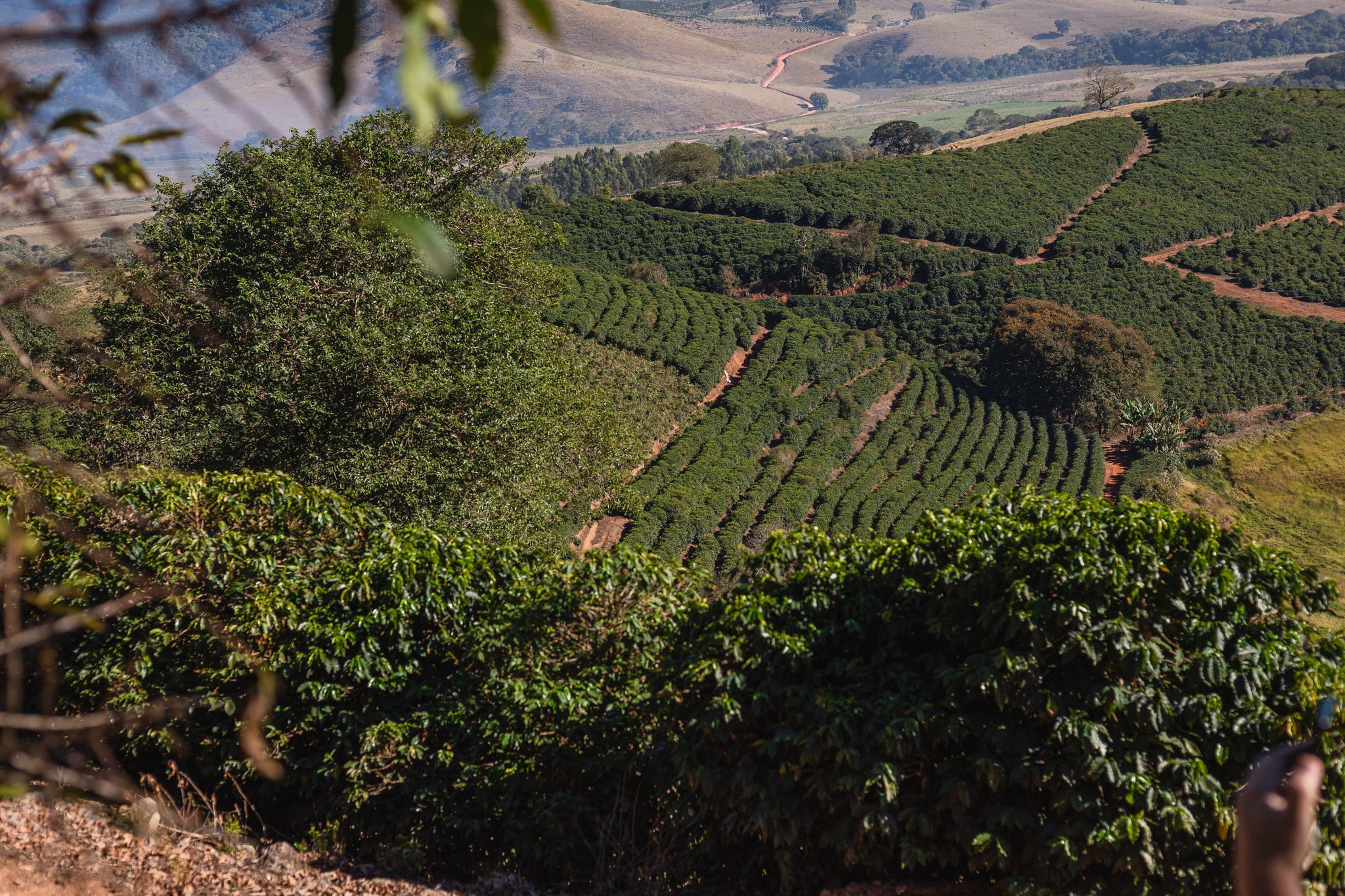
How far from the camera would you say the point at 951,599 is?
Answer: 6.29 m

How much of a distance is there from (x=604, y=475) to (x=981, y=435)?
78.6ft

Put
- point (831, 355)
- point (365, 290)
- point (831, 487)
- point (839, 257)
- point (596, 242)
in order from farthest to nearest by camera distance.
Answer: point (596, 242), point (839, 257), point (831, 355), point (831, 487), point (365, 290)

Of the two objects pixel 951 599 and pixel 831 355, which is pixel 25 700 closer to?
pixel 951 599

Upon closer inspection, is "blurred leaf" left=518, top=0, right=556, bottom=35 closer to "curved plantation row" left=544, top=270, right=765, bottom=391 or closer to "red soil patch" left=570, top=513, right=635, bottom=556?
"red soil patch" left=570, top=513, right=635, bottom=556

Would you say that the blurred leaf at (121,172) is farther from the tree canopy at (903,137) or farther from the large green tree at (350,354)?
the tree canopy at (903,137)

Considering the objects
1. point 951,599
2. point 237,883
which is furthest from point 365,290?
point 951,599

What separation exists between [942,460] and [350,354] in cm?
2541

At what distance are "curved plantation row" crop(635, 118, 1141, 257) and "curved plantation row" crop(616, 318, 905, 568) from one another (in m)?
19.0

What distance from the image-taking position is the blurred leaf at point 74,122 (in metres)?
1.64

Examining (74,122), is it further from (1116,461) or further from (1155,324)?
(1155,324)

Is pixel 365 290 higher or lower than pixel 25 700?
higher

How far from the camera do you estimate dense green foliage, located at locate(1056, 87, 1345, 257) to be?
5606cm

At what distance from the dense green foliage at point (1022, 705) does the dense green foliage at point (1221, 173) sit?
5491 centimetres

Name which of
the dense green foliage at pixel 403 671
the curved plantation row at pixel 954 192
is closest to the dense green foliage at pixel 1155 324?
the curved plantation row at pixel 954 192
